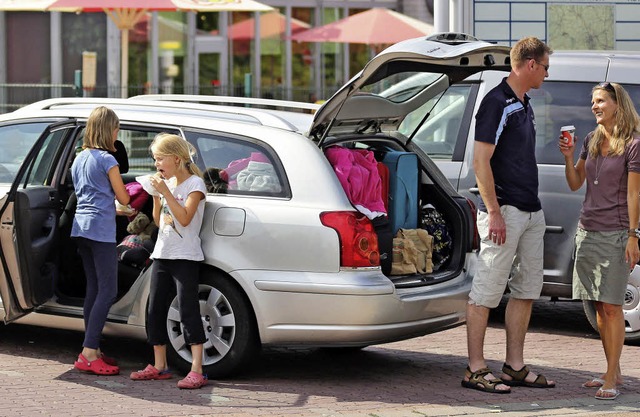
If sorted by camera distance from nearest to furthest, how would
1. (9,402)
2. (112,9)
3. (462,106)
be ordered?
(9,402) < (462,106) < (112,9)

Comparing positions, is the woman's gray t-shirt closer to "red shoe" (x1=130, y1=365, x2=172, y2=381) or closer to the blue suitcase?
the blue suitcase

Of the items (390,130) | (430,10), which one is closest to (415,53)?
(390,130)

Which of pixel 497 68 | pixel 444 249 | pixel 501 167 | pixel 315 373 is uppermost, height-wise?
pixel 497 68

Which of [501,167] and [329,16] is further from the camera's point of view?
[329,16]

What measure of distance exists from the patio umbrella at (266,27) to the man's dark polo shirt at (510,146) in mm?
20056

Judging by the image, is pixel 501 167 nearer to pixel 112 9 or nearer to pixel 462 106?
pixel 462 106

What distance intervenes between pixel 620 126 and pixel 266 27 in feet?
67.9

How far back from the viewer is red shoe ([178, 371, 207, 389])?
7414mm

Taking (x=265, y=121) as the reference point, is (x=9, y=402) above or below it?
below

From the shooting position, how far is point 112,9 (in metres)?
20.9

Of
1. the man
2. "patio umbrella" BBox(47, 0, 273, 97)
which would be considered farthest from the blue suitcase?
"patio umbrella" BBox(47, 0, 273, 97)

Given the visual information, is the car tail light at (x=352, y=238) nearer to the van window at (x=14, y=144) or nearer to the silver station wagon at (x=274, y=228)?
the silver station wagon at (x=274, y=228)

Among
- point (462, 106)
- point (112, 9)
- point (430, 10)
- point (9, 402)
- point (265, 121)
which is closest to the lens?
point (9, 402)

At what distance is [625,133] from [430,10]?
20949mm
